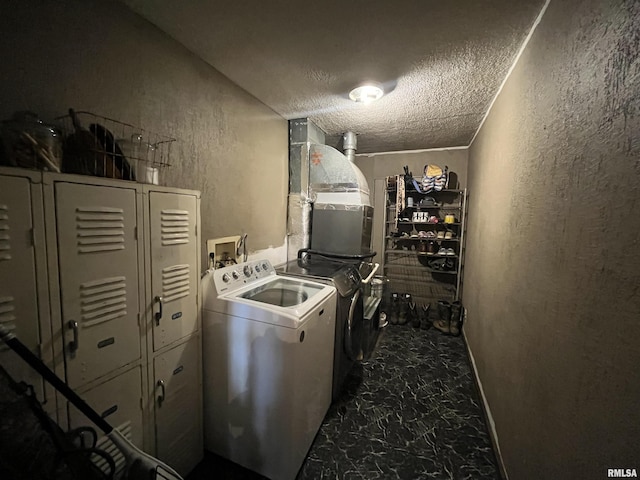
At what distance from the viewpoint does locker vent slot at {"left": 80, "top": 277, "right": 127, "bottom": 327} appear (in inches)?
38.3

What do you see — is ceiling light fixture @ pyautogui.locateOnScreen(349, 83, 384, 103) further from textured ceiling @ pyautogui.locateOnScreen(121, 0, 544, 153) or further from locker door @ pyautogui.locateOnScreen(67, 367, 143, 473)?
locker door @ pyautogui.locateOnScreen(67, 367, 143, 473)

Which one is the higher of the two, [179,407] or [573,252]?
[573,252]

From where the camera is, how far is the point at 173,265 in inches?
51.4

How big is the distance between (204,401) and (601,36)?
7.95ft

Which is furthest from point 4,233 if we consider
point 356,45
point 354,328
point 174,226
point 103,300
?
point 354,328

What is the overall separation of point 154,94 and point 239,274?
47.2 inches

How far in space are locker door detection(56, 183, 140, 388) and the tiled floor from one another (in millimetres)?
994

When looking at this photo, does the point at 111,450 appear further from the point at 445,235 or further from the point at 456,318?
the point at 445,235

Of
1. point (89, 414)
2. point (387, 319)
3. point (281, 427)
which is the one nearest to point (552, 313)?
point (281, 427)

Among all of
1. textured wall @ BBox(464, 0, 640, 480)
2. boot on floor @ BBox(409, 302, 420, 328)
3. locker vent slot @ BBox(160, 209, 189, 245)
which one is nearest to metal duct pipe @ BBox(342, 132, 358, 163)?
textured wall @ BBox(464, 0, 640, 480)

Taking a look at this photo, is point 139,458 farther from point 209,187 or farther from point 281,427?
point 209,187

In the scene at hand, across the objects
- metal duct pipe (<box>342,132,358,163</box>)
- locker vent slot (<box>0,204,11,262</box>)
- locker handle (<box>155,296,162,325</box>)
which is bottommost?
locker handle (<box>155,296,162,325</box>)

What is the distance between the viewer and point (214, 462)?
5.00 ft

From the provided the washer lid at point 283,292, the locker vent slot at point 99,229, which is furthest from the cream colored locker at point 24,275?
the washer lid at point 283,292
